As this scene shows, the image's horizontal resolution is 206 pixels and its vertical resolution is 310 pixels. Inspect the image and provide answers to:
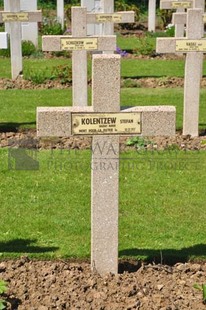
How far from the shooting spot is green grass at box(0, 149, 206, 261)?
18.6 feet

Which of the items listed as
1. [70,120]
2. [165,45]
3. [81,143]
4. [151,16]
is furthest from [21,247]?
[151,16]

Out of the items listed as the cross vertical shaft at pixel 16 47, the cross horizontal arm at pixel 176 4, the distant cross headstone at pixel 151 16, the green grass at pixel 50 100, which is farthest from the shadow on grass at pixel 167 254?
the distant cross headstone at pixel 151 16

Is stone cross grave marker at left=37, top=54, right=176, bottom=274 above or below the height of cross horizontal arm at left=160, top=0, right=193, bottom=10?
below

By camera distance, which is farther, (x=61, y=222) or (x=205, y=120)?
(x=205, y=120)

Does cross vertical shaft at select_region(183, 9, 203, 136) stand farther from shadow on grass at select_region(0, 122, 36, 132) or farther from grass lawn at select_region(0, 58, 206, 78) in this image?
grass lawn at select_region(0, 58, 206, 78)

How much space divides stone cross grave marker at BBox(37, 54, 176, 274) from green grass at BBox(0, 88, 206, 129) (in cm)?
482

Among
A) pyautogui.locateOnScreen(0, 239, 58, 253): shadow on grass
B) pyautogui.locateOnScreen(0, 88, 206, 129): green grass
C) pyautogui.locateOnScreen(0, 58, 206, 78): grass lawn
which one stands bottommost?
pyautogui.locateOnScreen(0, 239, 58, 253): shadow on grass

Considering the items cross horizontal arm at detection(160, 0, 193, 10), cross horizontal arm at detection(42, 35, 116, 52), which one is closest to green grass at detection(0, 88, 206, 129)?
cross horizontal arm at detection(42, 35, 116, 52)

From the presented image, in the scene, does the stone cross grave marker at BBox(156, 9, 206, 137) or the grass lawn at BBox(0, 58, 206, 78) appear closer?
the stone cross grave marker at BBox(156, 9, 206, 137)

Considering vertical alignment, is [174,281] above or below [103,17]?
below

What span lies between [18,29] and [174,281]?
9.46 m

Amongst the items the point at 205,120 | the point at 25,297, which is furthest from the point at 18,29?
the point at 25,297

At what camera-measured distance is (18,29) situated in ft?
44.0

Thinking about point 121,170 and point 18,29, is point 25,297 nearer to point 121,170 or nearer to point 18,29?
point 121,170
